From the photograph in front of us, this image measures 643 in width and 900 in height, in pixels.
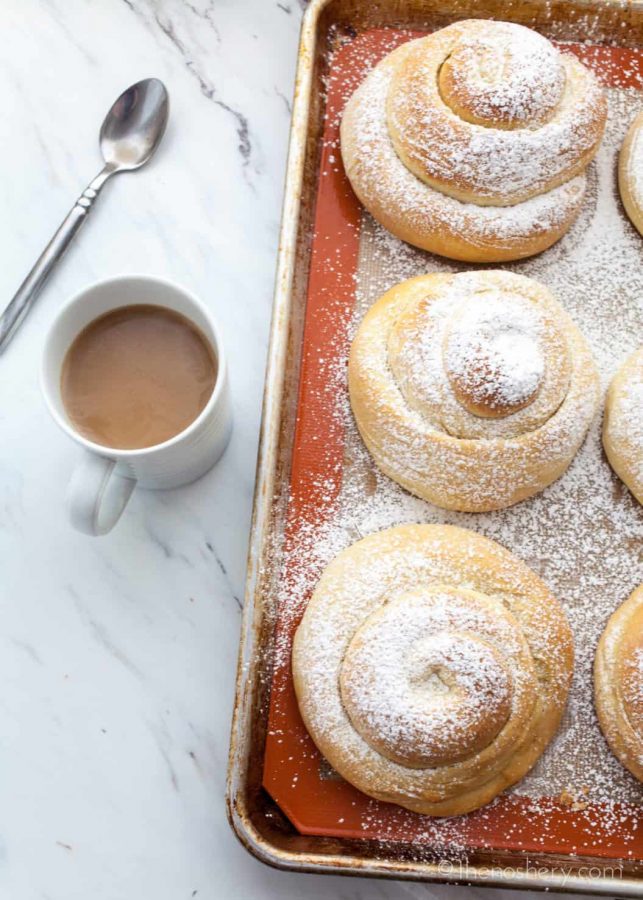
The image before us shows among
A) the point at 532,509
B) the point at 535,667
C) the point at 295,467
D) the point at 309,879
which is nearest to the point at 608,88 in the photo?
the point at 532,509

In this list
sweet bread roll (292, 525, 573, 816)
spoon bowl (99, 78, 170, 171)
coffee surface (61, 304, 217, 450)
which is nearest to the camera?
sweet bread roll (292, 525, 573, 816)

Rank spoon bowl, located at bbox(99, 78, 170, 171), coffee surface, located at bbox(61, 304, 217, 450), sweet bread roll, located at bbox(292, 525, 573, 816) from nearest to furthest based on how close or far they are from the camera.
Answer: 1. sweet bread roll, located at bbox(292, 525, 573, 816)
2. coffee surface, located at bbox(61, 304, 217, 450)
3. spoon bowl, located at bbox(99, 78, 170, 171)

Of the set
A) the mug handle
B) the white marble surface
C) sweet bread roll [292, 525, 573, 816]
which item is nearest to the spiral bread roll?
the white marble surface

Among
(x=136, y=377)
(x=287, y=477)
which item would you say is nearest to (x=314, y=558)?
(x=287, y=477)

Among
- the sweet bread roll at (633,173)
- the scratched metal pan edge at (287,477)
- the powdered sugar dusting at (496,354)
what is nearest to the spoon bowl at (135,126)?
the scratched metal pan edge at (287,477)

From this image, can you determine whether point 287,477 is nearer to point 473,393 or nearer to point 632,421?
point 473,393

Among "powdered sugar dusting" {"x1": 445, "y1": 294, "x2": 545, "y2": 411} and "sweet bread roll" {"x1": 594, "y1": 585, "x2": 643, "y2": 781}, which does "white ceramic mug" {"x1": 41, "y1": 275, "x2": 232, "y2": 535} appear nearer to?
"powdered sugar dusting" {"x1": 445, "y1": 294, "x2": 545, "y2": 411}

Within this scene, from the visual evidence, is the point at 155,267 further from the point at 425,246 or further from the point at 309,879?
the point at 309,879
